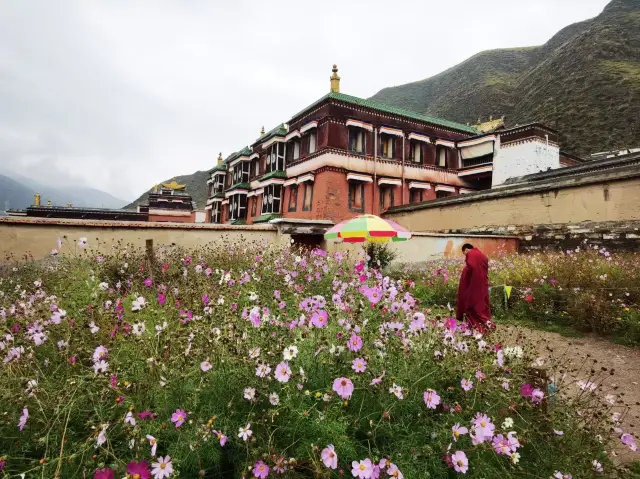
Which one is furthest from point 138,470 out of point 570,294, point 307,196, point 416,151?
point 416,151

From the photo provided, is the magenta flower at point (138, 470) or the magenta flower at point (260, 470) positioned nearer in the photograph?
the magenta flower at point (138, 470)

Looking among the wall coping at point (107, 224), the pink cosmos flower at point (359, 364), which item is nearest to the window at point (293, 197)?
the wall coping at point (107, 224)

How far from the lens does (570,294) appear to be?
702 cm

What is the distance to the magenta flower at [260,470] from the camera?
1.44 meters

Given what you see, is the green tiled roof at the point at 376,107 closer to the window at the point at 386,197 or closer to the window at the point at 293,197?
the window at the point at 293,197

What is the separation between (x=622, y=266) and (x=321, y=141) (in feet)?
51.7

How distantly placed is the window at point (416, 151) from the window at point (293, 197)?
833cm

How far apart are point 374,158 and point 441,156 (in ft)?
21.0

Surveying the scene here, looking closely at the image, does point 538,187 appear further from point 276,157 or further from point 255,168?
point 255,168

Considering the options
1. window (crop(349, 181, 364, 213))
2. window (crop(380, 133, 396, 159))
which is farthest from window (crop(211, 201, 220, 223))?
window (crop(380, 133, 396, 159))

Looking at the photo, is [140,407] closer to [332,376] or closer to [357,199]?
[332,376]

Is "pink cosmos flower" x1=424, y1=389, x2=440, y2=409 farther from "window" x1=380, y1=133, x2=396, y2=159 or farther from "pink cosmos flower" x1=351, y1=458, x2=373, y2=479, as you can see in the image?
"window" x1=380, y1=133, x2=396, y2=159

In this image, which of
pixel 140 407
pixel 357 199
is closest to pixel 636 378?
pixel 140 407

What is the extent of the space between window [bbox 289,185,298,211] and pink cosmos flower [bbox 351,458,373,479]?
21.2m
